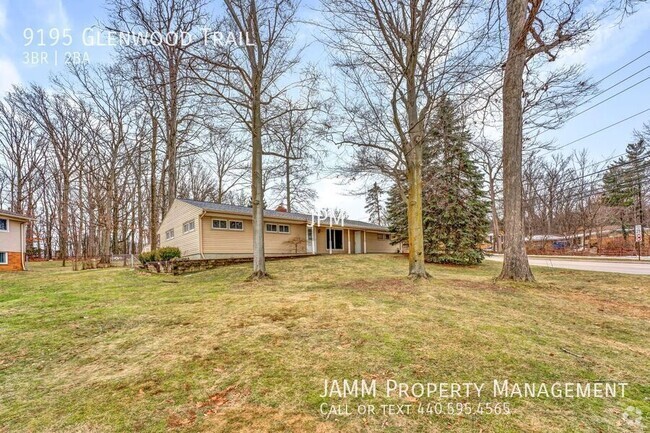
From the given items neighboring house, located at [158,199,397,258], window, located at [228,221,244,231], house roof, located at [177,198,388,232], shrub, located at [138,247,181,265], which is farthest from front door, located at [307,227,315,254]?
shrub, located at [138,247,181,265]

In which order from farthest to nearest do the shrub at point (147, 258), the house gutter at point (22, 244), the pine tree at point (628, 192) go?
the pine tree at point (628, 192), the house gutter at point (22, 244), the shrub at point (147, 258)

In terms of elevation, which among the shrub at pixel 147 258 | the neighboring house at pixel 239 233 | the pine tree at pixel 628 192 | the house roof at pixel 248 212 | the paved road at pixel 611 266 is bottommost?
the paved road at pixel 611 266

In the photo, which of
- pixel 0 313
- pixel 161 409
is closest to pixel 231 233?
pixel 0 313

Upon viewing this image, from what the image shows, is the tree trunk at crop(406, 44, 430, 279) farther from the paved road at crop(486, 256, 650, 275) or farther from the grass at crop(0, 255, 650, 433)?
the paved road at crop(486, 256, 650, 275)

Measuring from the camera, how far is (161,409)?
2.38 meters

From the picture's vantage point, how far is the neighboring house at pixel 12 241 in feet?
50.0

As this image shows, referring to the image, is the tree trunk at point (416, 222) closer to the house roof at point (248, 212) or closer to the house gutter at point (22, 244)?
the house roof at point (248, 212)

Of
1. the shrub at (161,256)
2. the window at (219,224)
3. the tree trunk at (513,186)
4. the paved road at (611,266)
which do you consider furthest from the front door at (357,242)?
the tree trunk at (513,186)

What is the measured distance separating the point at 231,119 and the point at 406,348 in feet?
29.2

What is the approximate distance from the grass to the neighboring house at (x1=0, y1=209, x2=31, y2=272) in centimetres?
1275

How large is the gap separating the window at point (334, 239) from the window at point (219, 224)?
7476mm

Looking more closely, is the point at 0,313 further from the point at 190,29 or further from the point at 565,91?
the point at 565,91

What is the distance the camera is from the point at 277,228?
1773 cm

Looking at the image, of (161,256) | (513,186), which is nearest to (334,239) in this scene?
(161,256)
